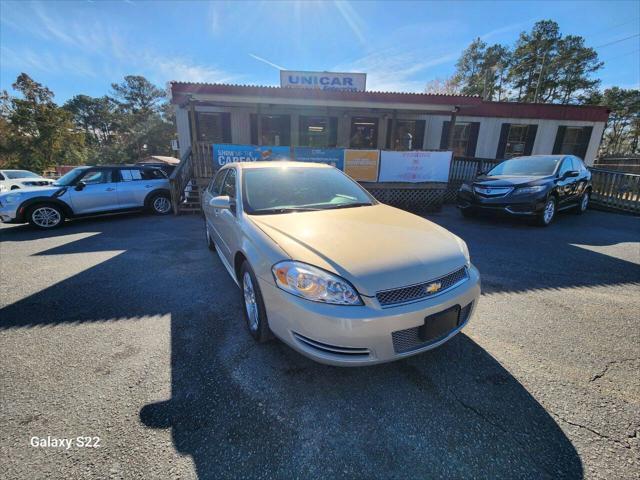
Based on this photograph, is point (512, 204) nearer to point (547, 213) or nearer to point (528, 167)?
point (547, 213)

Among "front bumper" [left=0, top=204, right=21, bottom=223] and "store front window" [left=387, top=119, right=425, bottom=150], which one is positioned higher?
"store front window" [left=387, top=119, right=425, bottom=150]

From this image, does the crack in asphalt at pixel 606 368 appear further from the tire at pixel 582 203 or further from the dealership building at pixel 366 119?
the dealership building at pixel 366 119

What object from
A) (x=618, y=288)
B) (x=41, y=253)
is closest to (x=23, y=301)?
(x=41, y=253)

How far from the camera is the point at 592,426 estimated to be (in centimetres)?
176

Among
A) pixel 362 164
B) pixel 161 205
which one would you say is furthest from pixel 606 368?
pixel 161 205

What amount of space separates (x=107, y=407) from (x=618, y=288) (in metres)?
5.70

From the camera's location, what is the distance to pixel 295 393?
1999 mm

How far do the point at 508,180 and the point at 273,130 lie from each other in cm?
929

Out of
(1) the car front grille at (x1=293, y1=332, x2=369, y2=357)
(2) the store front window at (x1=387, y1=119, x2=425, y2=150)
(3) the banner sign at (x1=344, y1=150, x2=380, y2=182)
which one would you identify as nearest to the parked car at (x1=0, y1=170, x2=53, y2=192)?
(3) the banner sign at (x1=344, y1=150, x2=380, y2=182)

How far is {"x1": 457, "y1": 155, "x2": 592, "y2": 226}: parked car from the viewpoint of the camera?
21.4 ft

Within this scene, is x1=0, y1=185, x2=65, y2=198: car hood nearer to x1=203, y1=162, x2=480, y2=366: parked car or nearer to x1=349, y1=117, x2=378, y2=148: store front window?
x1=203, y1=162, x2=480, y2=366: parked car

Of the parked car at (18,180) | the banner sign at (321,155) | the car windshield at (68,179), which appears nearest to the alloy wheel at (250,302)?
the banner sign at (321,155)

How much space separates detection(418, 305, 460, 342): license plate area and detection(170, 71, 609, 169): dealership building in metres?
9.56

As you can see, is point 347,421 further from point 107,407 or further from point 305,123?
point 305,123
